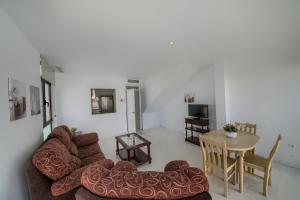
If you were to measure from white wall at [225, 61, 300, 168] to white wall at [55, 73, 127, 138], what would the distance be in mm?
3744

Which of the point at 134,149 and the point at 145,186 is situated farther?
the point at 134,149

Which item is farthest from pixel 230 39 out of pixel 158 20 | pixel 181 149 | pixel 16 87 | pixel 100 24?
pixel 16 87

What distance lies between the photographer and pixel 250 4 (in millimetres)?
1398

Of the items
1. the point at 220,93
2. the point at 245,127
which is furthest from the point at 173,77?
the point at 245,127

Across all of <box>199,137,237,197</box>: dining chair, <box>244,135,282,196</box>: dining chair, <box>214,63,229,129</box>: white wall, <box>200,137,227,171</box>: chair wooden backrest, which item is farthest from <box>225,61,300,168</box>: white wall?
<box>200,137,227,171</box>: chair wooden backrest

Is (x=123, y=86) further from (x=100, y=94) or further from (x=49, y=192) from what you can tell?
(x=49, y=192)

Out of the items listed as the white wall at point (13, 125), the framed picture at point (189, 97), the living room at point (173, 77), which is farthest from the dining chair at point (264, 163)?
the white wall at point (13, 125)

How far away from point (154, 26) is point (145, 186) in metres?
1.77

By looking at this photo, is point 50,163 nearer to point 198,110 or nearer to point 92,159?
point 92,159

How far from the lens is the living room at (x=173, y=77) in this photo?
128 cm

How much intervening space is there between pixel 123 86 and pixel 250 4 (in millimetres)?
4341

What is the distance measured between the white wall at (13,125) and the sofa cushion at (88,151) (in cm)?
75

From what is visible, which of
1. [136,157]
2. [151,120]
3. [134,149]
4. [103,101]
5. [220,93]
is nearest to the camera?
[134,149]

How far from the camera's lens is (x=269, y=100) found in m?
2.73
